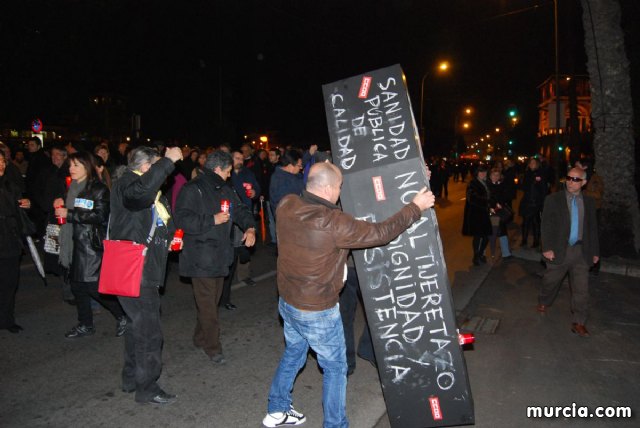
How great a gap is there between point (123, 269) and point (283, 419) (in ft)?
5.38

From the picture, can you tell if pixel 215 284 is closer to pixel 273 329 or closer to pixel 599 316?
pixel 273 329

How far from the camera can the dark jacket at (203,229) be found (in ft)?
15.6

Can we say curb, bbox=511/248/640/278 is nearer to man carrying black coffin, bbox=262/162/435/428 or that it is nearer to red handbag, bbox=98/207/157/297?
man carrying black coffin, bbox=262/162/435/428

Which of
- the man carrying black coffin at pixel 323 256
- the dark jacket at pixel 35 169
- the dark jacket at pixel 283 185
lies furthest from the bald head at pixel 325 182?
the dark jacket at pixel 35 169

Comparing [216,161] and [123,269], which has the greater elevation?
[216,161]

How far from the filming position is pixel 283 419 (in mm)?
3822

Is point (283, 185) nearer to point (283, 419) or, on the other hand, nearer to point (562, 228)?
point (562, 228)

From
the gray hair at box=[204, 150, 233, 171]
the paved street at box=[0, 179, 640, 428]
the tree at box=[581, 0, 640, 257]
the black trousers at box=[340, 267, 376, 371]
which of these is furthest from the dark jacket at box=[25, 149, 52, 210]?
the tree at box=[581, 0, 640, 257]

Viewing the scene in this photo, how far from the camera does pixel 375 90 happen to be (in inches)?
147

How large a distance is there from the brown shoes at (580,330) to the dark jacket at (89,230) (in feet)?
17.4

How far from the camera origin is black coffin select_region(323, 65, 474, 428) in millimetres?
3635

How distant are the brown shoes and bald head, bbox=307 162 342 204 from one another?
13.7ft

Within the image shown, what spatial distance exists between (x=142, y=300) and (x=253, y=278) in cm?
451

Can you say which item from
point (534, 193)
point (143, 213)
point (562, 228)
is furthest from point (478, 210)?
point (143, 213)
